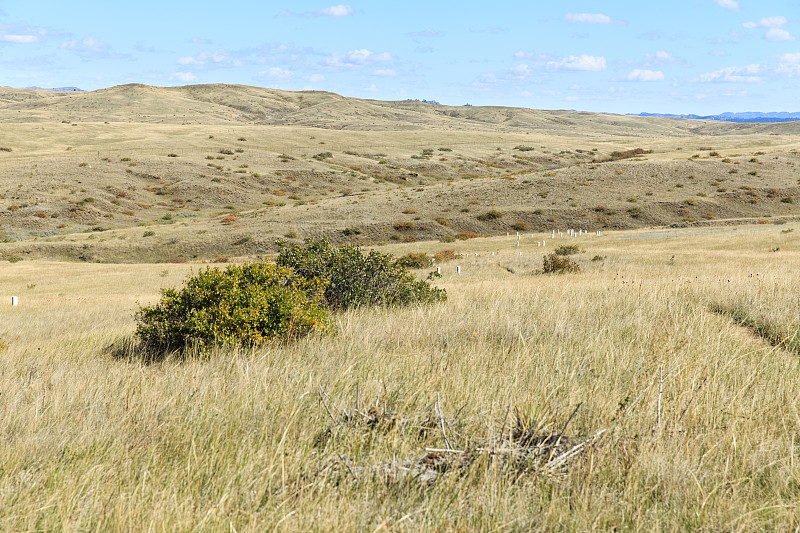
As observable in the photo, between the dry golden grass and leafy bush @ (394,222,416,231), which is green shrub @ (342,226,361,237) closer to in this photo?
leafy bush @ (394,222,416,231)

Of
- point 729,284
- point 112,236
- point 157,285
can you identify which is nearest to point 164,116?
point 112,236

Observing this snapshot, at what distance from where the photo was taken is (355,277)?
11242 mm

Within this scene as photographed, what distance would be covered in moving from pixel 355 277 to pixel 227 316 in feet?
13.8

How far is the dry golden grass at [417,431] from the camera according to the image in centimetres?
284

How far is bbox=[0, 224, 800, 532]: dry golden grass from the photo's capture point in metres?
2.84

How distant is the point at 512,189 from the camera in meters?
67.1

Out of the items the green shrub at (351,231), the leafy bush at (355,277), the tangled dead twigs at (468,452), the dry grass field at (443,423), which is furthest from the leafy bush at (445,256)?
the tangled dead twigs at (468,452)

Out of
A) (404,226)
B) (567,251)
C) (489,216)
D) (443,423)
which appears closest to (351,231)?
(404,226)

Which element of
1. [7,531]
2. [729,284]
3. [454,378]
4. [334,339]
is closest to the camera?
[7,531]

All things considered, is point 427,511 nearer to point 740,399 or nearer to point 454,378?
point 454,378

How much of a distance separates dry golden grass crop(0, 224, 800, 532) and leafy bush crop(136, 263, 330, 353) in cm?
62

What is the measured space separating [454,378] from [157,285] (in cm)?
2965

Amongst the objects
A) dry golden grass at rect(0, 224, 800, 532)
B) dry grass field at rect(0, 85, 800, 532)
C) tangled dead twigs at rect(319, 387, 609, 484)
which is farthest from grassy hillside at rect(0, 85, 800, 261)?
tangled dead twigs at rect(319, 387, 609, 484)

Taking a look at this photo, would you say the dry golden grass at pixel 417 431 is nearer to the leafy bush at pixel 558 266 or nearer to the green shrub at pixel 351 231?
the leafy bush at pixel 558 266
